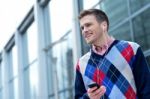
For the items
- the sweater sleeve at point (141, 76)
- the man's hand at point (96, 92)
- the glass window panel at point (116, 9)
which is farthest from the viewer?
the glass window panel at point (116, 9)

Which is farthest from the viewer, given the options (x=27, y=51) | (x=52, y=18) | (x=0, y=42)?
(x=0, y=42)

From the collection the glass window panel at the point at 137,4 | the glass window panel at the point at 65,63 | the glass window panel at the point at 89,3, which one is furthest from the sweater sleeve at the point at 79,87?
the glass window panel at the point at 65,63

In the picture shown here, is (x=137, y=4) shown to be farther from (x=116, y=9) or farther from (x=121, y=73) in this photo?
(x=121, y=73)

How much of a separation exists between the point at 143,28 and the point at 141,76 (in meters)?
5.32

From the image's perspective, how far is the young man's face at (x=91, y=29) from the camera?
3586mm

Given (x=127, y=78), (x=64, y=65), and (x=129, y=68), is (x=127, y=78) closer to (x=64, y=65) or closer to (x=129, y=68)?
(x=129, y=68)

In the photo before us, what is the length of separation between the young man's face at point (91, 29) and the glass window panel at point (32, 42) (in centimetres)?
1548

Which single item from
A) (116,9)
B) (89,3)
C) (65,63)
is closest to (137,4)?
(116,9)

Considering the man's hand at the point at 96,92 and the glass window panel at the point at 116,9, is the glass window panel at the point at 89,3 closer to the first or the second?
the glass window panel at the point at 116,9

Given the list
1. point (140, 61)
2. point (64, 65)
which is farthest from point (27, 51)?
point (140, 61)

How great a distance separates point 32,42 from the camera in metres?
20.0

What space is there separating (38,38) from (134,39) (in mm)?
8625

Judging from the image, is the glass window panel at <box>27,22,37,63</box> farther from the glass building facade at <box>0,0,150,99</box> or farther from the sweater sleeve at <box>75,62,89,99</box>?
the sweater sleeve at <box>75,62,89,99</box>

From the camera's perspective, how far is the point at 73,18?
1301cm
